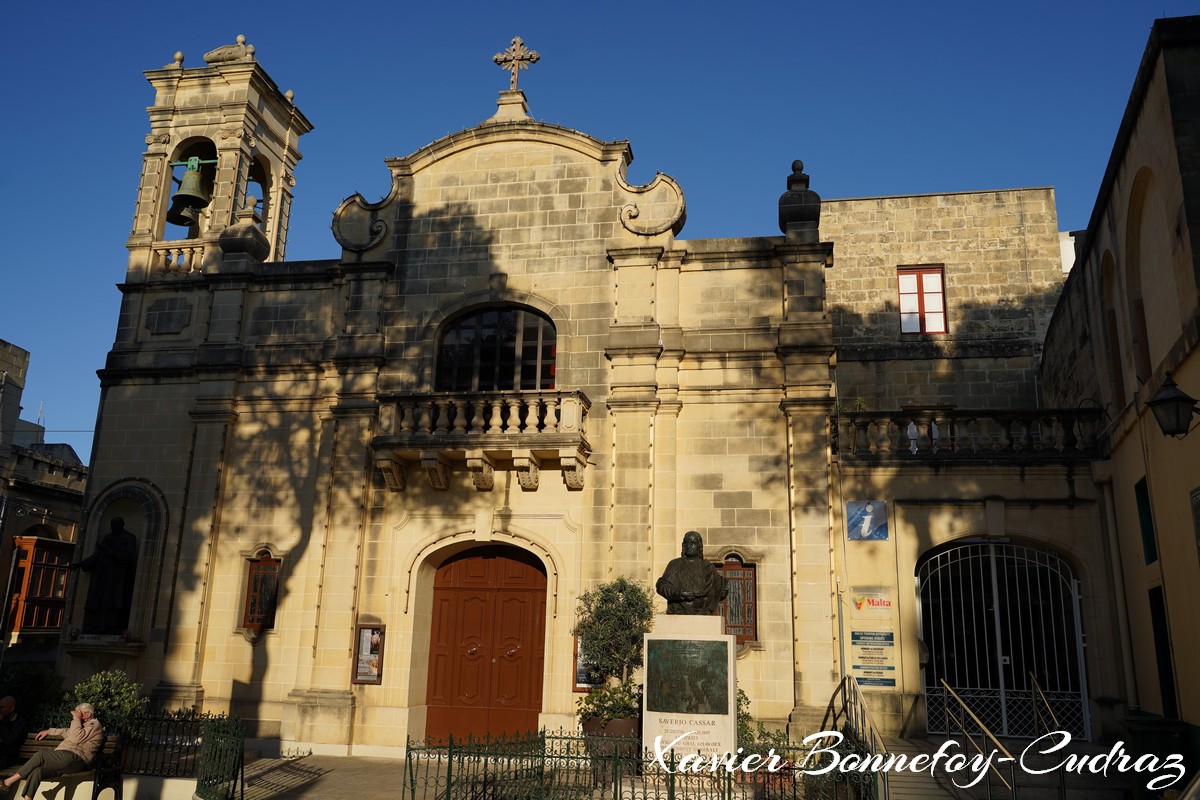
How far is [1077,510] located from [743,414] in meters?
5.73

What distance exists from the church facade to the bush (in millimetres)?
4164

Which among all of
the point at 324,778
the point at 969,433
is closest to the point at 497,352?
the point at 324,778

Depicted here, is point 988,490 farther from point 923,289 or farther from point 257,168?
point 257,168

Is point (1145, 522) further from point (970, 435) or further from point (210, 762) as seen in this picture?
point (210, 762)

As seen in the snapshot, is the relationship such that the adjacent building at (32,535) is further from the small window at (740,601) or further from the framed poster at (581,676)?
the small window at (740,601)

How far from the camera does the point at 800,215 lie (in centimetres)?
1739

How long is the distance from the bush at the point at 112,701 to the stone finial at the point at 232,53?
14.3 meters

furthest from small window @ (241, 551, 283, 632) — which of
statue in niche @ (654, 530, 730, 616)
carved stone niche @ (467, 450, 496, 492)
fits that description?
A: statue in niche @ (654, 530, 730, 616)

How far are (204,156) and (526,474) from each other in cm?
1160

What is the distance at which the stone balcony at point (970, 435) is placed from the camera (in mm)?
16281

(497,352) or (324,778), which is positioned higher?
(497,352)

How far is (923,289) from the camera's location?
80.5 feet

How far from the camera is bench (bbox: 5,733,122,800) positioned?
11148 mm

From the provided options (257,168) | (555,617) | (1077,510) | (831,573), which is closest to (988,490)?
(1077,510)
